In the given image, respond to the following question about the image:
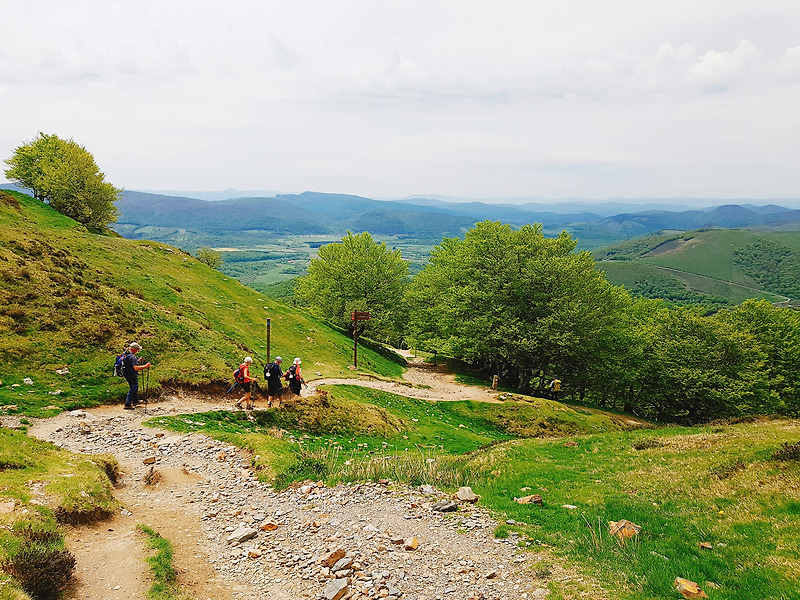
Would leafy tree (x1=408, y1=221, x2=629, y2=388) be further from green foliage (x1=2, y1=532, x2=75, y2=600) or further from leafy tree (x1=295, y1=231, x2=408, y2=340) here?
green foliage (x1=2, y1=532, x2=75, y2=600)

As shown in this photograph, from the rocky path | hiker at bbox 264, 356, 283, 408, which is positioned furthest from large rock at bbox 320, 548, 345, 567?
hiker at bbox 264, 356, 283, 408

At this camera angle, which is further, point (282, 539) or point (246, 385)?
point (246, 385)

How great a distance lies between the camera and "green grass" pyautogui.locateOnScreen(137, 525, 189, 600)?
9375mm

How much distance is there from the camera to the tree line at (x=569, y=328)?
157ft

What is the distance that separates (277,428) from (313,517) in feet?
32.3

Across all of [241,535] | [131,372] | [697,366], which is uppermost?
[131,372]

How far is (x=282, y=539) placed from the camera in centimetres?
1256

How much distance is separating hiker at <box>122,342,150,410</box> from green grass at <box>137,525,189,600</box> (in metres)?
11.5

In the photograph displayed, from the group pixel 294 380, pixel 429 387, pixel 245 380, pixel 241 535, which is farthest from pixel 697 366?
pixel 241 535

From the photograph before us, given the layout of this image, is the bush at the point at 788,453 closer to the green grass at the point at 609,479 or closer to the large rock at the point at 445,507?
the green grass at the point at 609,479

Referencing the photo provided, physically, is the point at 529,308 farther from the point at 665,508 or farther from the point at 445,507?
the point at 445,507

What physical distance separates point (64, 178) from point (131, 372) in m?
55.6

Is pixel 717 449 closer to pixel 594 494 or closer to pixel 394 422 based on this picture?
pixel 594 494

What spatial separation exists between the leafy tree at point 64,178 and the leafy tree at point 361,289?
34097mm
